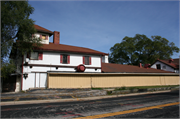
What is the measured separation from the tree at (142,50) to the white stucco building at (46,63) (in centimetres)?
2734

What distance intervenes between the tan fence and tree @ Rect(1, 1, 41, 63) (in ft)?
17.7

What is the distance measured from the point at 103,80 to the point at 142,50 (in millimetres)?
33908

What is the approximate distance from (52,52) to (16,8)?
24.1 feet

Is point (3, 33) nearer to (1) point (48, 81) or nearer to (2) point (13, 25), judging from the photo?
(2) point (13, 25)

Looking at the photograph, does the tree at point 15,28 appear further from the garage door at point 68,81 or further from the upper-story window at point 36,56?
the garage door at point 68,81

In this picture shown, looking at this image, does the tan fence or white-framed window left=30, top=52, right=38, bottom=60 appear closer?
the tan fence

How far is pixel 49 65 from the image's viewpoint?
745 inches

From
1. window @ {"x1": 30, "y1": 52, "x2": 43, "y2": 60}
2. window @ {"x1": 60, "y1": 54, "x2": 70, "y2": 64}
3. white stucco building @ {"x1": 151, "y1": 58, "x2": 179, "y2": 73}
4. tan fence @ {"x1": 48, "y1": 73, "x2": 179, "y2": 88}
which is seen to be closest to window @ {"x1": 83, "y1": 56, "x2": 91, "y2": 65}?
tan fence @ {"x1": 48, "y1": 73, "x2": 179, "y2": 88}

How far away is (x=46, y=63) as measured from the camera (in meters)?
18.8

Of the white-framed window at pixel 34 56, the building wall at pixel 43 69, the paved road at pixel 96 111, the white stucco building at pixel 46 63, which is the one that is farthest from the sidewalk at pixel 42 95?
the white-framed window at pixel 34 56

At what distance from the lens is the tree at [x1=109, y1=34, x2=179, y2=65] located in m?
46.8

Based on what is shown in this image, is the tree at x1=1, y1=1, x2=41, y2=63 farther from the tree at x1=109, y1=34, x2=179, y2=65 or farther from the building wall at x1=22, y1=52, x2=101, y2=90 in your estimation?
the tree at x1=109, y1=34, x2=179, y2=65

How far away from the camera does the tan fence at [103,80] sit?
706 inches

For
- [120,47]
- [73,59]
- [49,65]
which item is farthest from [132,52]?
[49,65]
